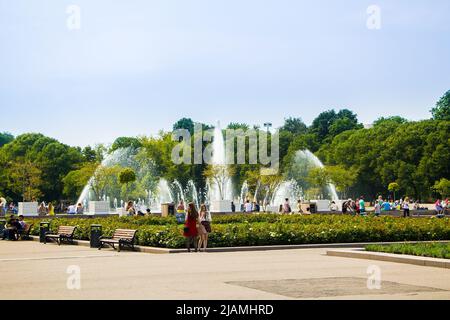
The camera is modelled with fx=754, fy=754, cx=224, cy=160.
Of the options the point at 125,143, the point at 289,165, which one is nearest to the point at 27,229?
the point at 289,165

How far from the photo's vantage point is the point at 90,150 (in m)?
113

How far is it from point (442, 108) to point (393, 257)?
93.5 metres

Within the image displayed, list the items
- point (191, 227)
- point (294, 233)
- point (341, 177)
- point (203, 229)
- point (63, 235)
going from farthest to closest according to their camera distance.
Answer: point (341, 177)
point (63, 235)
point (294, 233)
point (203, 229)
point (191, 227)

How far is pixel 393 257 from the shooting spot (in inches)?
771

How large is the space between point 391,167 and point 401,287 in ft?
271

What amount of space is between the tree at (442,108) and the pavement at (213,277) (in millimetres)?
88545

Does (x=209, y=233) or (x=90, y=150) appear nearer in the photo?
(x=209, y=233)

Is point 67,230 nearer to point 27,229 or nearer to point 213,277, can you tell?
point 27,229

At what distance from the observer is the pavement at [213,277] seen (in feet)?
43.9

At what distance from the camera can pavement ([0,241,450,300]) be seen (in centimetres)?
1338

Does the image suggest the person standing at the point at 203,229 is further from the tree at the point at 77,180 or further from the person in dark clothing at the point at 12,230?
the tree at the point at 77,180
